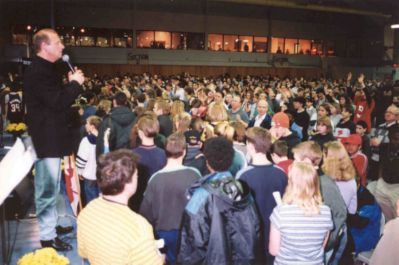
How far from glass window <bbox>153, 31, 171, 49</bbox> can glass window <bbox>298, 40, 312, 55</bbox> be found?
10.8 metres

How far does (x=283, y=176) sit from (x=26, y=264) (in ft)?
7.25

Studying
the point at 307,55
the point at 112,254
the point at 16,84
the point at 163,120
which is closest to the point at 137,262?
the point at 112,254

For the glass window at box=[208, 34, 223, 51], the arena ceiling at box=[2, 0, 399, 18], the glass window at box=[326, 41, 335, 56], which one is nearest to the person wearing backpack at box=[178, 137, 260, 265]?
the arena ceiling at box=[2, 0, 399, 18]

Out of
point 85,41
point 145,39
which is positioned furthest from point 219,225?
point 145,39

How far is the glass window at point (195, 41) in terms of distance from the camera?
27.5 metres

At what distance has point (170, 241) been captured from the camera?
3.70m

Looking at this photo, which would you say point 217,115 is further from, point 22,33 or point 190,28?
point 190,28

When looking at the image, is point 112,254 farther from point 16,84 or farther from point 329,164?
point 16,84

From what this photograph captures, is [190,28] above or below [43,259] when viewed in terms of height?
above

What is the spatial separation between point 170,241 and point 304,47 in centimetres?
3039

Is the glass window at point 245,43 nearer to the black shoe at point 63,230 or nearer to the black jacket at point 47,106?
the black shoe at point 63,230

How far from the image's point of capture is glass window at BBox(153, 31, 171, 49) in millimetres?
26609

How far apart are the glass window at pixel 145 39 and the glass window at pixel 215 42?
411 centimetres

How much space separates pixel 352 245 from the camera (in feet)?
13.8
